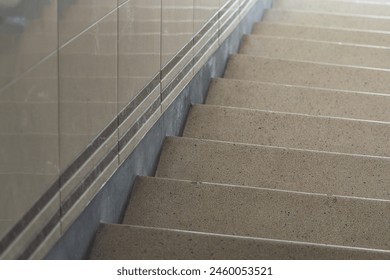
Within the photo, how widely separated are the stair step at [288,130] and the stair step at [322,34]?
7.12ft

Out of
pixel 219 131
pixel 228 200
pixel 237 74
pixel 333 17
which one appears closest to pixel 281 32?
pixel 333 17

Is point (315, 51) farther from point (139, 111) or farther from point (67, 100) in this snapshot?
point (67, 100)

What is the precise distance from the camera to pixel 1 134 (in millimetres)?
2391

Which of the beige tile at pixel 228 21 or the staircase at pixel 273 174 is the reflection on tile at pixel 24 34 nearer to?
the staircase at pixel 273 174

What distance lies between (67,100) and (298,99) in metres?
2.66

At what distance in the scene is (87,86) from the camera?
309cm

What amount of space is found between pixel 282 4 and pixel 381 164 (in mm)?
4086

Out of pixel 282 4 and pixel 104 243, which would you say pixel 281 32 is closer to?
pixel 282 4

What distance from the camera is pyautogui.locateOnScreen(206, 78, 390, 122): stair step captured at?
5.27 m

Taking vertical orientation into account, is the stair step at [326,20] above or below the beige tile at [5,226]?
below

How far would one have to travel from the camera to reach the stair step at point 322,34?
6.93 meters

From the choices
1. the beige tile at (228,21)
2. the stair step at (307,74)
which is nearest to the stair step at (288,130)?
the beige tile at (228,21)

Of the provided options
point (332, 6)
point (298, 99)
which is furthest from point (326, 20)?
point (298, 99)
